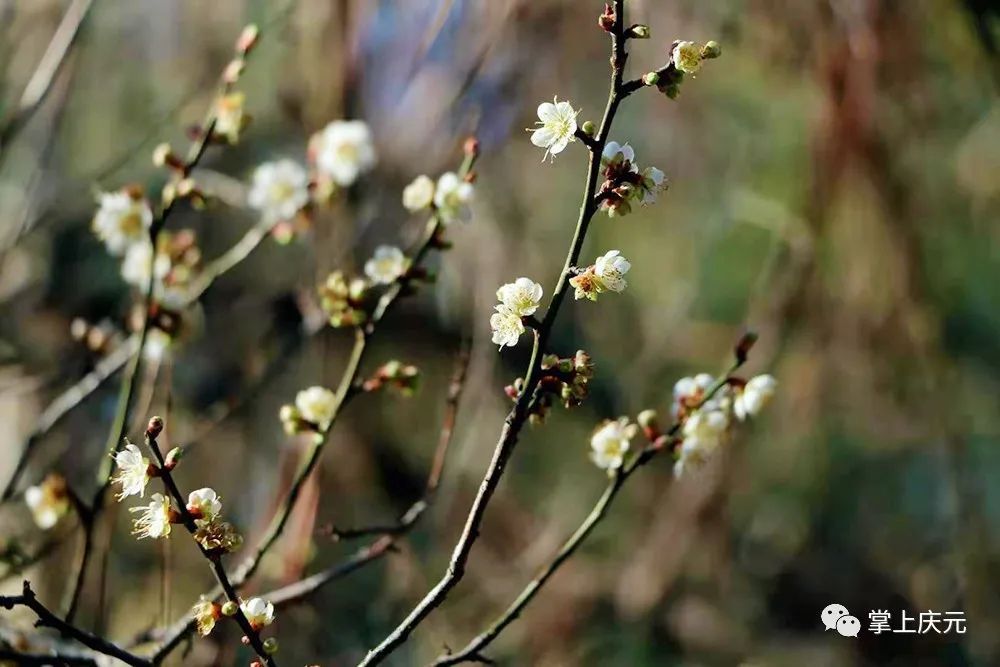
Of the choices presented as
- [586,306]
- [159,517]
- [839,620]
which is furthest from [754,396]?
[586,306]

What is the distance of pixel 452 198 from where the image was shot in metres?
1.10

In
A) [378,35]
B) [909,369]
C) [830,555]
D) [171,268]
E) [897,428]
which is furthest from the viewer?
[830,555]

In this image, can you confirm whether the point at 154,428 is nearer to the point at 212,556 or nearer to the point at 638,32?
the point at 212,556

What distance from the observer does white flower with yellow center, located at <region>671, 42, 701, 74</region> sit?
75 centimetres

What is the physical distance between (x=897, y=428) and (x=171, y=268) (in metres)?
2.26

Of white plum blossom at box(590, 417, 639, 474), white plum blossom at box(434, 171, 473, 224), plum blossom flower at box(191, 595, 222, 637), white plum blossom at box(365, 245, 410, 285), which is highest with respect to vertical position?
white plum blossom at box(434, 171, 473, 224)

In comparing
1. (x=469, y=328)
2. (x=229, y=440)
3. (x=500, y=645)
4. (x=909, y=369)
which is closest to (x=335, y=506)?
(x=229, y=440)

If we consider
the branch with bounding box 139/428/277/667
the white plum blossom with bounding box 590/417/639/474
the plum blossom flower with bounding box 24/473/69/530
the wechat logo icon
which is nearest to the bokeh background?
the wechat logo icon

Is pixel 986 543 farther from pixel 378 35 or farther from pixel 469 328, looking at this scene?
pixel 378 35

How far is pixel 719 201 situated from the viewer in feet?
8.95

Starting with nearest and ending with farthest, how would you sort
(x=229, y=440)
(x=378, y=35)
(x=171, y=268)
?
(x=171, y=268)
(x=378, y=35)
(x=229, y=440)

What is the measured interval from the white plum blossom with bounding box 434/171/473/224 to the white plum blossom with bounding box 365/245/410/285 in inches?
2.7

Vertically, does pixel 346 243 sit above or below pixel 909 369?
below

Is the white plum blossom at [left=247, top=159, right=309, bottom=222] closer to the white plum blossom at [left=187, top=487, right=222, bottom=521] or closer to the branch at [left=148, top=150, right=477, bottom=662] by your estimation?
the branch at [left=148, top=150, right=477, bottom=662]
